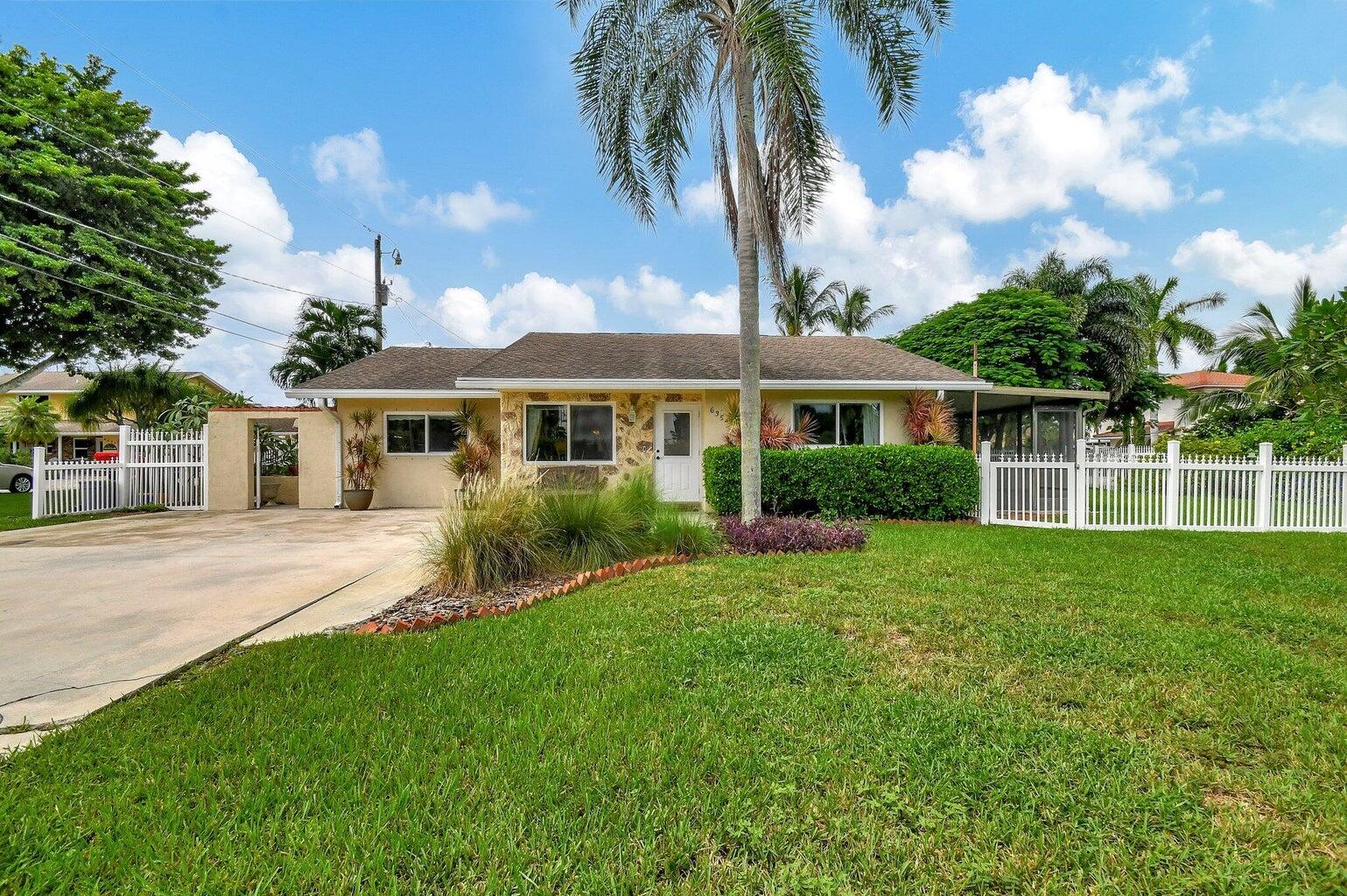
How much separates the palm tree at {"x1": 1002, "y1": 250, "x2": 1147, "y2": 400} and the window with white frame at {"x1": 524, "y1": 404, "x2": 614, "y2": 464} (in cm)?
2367

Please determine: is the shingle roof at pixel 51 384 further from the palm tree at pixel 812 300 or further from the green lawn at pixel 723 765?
the green lawn at pixel 723 765

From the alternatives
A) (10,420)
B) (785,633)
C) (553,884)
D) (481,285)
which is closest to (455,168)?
(481,285)

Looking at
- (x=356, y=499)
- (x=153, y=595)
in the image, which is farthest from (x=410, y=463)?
(x=153, y=595)

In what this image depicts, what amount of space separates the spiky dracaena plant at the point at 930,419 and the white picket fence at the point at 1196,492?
7.15ft

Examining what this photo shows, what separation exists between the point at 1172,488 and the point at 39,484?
21.5 meters

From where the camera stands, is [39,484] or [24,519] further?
[39,484]

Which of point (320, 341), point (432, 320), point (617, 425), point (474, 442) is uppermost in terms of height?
point (432, 320)

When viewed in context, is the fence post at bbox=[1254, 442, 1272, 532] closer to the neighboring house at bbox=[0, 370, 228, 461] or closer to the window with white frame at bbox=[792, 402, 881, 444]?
the window with white frame at bbox=[792, 402, 881, 444]

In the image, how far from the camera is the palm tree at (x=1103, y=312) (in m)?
25.4

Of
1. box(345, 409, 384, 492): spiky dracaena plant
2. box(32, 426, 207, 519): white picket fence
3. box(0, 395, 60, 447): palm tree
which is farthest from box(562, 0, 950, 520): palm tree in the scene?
box(0, 395, 60, 447): palm tree

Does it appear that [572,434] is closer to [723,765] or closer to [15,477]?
[723,765]

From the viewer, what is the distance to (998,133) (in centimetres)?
1280

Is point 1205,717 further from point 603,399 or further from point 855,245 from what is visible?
point 855,245

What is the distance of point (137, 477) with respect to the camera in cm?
1272
